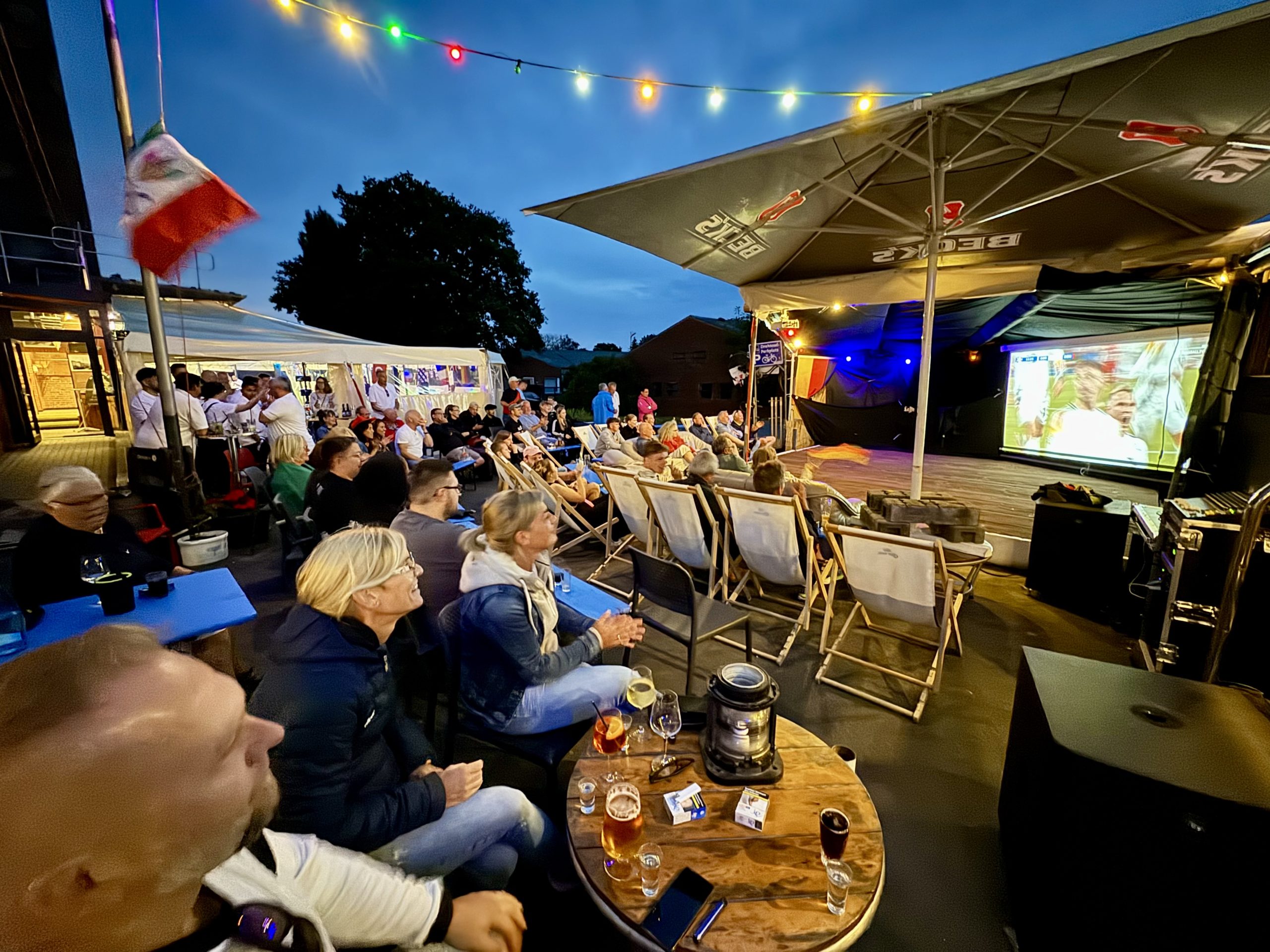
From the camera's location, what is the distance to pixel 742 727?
4.91 feet

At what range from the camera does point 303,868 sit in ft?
3.45

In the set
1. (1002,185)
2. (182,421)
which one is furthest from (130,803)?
(182,421)

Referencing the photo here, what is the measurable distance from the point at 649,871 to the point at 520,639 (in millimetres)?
Result: 846

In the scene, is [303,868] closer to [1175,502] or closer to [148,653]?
[148,653]

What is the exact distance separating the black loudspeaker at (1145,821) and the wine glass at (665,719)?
1.13 metres

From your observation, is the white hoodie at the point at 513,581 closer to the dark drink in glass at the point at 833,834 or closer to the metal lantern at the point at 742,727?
the metal lantern at the point at 742,727

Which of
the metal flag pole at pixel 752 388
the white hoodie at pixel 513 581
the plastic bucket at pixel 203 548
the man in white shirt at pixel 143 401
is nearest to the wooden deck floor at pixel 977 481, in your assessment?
the metal flag pole at pixel 752 388

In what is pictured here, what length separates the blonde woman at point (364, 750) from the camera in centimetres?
123

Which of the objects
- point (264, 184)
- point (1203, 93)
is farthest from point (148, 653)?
point (264, 184)

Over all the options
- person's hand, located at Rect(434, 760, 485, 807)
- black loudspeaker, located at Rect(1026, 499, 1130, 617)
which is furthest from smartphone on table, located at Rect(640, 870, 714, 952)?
black loudspeaker, located at Rect(1026, 499, 1130, 617)

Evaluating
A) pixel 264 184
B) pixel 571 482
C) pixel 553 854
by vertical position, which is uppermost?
pixel 264 184

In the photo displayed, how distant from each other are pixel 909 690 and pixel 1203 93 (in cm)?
356

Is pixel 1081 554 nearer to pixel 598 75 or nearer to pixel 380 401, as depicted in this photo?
pixel 598 75

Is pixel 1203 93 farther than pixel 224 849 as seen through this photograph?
Yes
